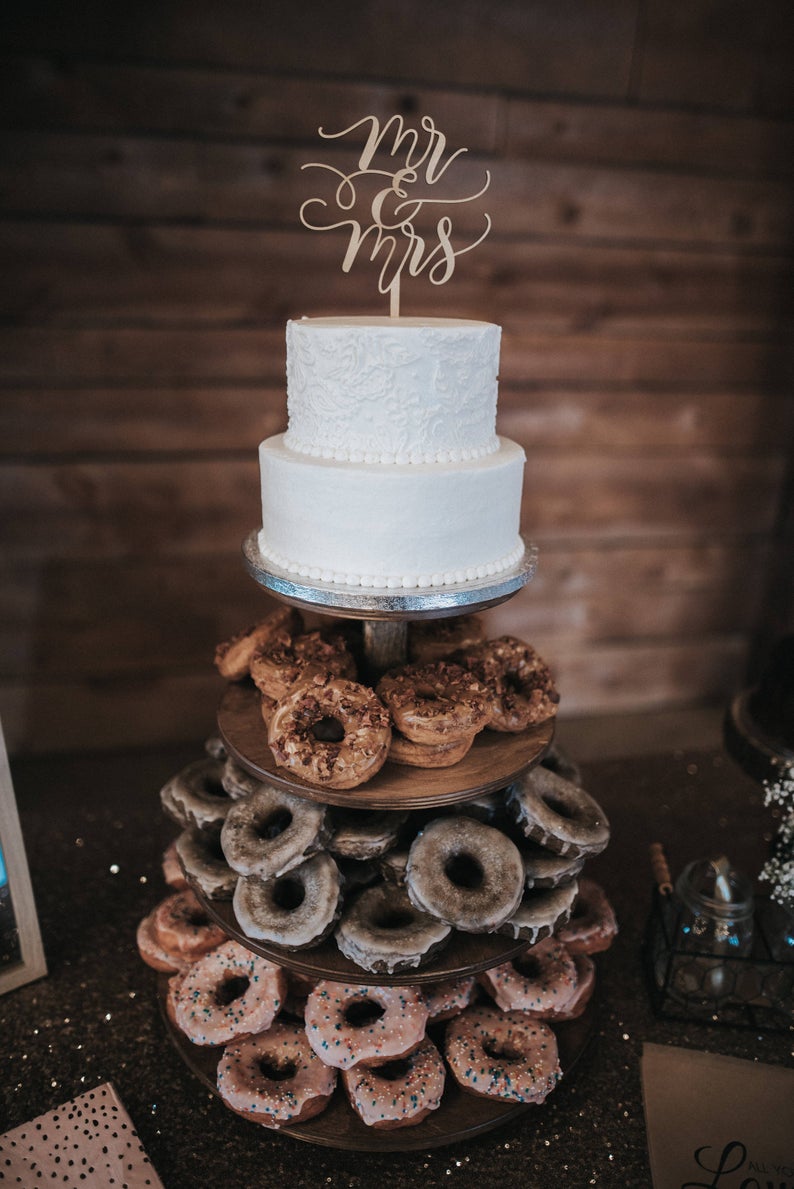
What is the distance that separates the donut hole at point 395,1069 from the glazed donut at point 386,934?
0.29 meters

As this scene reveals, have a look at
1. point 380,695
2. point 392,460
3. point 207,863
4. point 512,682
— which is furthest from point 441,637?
point 207,863

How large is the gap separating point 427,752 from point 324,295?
1474 millimetres

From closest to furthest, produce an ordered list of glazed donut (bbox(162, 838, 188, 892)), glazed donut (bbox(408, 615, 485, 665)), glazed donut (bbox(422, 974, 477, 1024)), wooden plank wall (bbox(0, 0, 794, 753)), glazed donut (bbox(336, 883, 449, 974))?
glazed donut (bbox(336, 883, 449, 974)), glazed donut (bbox(422, 974, 477, 1024)), glazed donut (bbox(408, 615, 485, 665)), glazed donut (bbox(162, 838, 188, 892)), wooden plank wall (bbox(0, 0, 794, 753))

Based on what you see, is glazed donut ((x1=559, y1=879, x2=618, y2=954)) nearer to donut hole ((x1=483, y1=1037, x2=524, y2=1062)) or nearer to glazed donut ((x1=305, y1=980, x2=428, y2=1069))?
donut hole ((x1=483, y1=1037, x2=524, y2=1062))

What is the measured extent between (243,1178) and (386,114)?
2476 millimetres

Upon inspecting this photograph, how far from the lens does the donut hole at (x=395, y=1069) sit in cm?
151

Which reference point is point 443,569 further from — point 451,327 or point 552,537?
point 552,537

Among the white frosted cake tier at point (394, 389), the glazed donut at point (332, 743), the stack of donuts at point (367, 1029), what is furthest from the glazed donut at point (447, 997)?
the white frosted cake tier at point (394, 389)

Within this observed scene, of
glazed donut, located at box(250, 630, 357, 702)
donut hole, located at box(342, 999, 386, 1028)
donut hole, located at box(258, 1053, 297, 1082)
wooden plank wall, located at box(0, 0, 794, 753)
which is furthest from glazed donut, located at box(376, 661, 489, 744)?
wooden plank wall, located at box(0, 0, 794, 753)

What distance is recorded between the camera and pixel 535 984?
1630 mm

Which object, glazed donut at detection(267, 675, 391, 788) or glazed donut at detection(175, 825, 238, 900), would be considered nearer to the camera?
glazed donut at detection(267, 675, 391, 788)

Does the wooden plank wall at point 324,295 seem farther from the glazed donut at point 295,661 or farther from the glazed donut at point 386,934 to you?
the glazed donut at point 386,934

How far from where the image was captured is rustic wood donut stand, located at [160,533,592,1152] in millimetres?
1331

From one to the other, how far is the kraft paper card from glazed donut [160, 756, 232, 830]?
101cm
